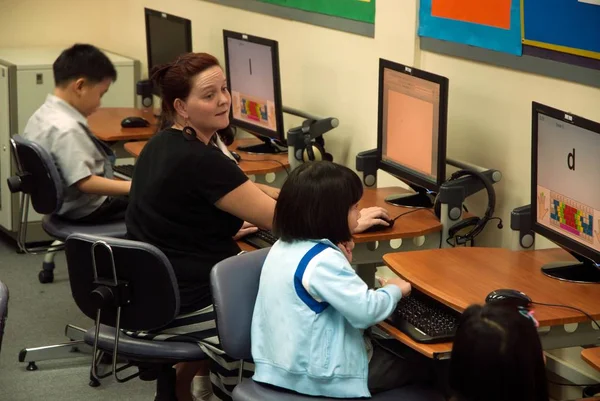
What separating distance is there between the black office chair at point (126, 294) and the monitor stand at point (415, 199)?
99 centimetres

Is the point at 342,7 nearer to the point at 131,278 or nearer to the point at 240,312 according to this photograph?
the point at 131,278

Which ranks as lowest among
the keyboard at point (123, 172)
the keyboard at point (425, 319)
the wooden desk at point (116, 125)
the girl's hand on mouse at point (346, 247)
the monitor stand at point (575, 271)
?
the keyboard at point (123, 172)

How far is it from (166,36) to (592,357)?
3209mm

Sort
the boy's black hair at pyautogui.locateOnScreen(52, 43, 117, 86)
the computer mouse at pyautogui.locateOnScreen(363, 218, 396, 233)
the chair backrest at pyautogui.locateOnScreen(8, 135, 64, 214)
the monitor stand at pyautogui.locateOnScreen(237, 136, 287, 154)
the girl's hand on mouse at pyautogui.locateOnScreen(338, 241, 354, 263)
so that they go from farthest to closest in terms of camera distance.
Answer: the monitor stand at pyautogui.locateOnScreen(237, 136, 287, 154), the boy's black hair at pyautogui.locateOnScreen(52, 43, 117, 86), the chair backrest at pyautogui.locateOnScreen(8, 135, 64, 214), the computer mouse at pyautogui.locateOnScreen(363, 218, 396, 233), the girl's hand on mouse at pyautogui.locateOnScreen(338, 241, 354, 263)

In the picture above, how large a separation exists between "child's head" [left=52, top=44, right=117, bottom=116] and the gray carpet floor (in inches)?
36.1

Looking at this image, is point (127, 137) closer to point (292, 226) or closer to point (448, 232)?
point (448, 232)

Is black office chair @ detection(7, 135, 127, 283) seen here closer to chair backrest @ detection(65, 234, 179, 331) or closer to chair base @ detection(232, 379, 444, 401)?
chair backrest @ detection(65, 234, 179, 331)

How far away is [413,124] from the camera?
3.50m

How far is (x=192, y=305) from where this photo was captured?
119 inches

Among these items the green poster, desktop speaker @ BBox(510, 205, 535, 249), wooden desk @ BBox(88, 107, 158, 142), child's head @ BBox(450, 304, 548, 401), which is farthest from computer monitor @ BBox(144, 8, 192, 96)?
child's head @ BBox(450, 304, 548, 401)

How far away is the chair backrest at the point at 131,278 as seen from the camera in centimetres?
285

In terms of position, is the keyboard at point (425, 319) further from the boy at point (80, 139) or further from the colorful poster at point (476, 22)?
the boy at point (80, 139)

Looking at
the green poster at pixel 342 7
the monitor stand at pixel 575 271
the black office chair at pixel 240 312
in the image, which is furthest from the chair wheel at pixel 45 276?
the monitor stand at pixel 575 271

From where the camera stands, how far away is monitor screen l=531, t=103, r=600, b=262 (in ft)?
8.82
